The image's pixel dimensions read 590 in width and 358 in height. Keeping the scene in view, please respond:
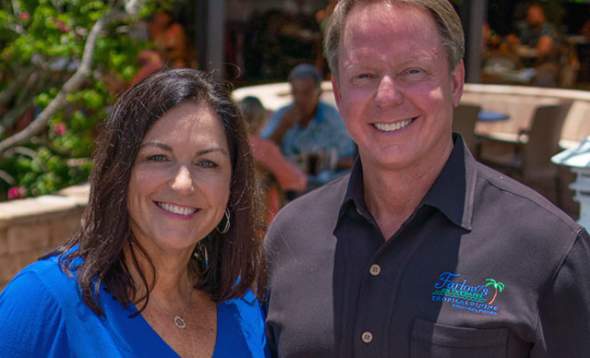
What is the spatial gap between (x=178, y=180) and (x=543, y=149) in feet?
20.8

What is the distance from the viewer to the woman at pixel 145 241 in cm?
200

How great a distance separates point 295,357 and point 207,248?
0.46m

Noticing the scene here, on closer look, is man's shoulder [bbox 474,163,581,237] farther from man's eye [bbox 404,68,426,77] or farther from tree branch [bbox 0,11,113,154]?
tree branch [bbox 0,11,113,154]

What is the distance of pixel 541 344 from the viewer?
2000mm

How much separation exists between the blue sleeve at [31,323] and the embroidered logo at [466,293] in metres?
0.87

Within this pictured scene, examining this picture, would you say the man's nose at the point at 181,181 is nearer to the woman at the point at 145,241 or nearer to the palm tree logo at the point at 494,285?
the woman at the point at 145,241

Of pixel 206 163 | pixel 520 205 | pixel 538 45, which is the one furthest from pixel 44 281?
pixel 538 45

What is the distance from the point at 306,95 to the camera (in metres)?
6.64

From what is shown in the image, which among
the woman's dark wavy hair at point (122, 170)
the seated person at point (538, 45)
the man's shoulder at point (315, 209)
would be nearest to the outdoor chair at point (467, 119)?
the seated person at point (538, 45)

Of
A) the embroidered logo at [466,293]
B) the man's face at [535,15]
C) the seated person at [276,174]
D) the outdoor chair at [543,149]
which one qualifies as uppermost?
the embroidered logo at [466,293]

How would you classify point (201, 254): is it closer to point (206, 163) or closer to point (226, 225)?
point (226, 225)

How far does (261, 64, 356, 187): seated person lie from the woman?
3.91 metres

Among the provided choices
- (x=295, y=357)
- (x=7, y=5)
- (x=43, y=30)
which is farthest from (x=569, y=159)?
(x=7, y=5)

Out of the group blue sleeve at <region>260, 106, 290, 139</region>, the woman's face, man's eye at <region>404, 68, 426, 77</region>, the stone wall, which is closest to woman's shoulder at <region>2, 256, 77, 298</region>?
the woman's face
